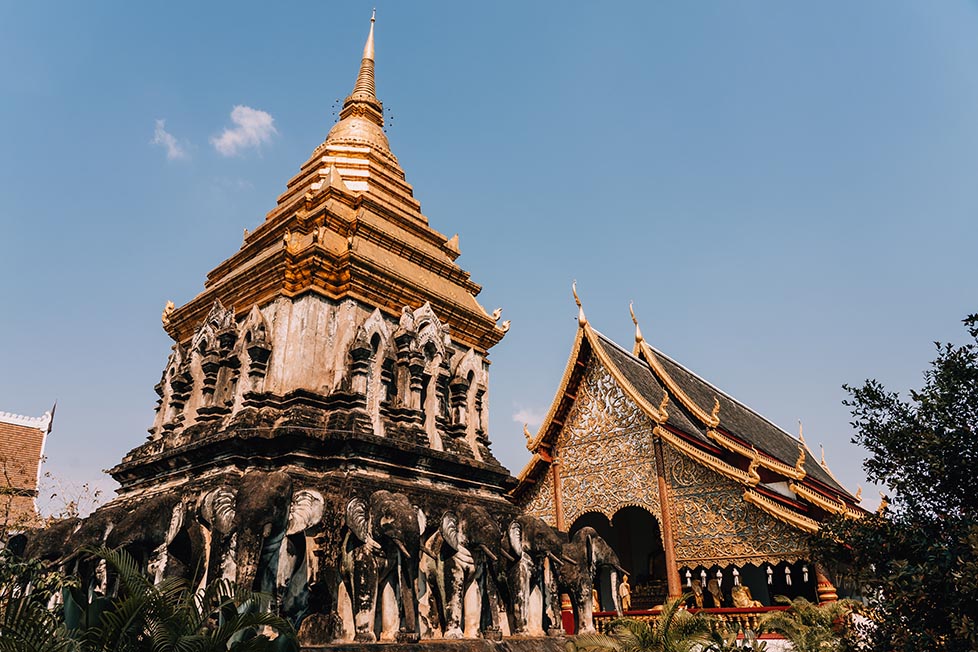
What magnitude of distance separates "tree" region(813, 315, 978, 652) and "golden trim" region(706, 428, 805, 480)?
538cm

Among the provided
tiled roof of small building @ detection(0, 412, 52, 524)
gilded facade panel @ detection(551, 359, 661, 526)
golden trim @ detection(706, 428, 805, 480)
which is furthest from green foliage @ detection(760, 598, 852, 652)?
tiled roof of small building @ detection(0, 412, 52, 524)

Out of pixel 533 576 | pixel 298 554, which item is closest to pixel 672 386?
pixel 533 576

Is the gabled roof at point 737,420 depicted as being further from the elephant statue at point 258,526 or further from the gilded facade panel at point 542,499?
the elephant statue at point 258,526

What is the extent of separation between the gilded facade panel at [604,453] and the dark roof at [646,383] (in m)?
0.35

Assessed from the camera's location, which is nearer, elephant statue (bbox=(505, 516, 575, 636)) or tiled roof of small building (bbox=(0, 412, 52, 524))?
elephant statue (bbox=(505, 516, 575, 636))

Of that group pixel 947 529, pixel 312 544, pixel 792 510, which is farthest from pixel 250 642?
pixel 792 510

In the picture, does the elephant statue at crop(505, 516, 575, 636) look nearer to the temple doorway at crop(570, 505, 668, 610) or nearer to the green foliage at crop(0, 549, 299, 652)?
the green foliage at crop(0, 549, 299, 652)

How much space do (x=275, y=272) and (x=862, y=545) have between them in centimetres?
651

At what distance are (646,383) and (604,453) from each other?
177 cm

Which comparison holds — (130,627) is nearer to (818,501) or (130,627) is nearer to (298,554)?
(298,554)

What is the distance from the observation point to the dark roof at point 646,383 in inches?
437

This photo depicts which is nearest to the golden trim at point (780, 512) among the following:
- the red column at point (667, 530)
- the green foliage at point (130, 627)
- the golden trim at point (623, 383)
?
the red column at point (667, 530)

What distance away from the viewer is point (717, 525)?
31.8 ft

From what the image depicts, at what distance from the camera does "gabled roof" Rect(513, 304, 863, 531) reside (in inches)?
376
